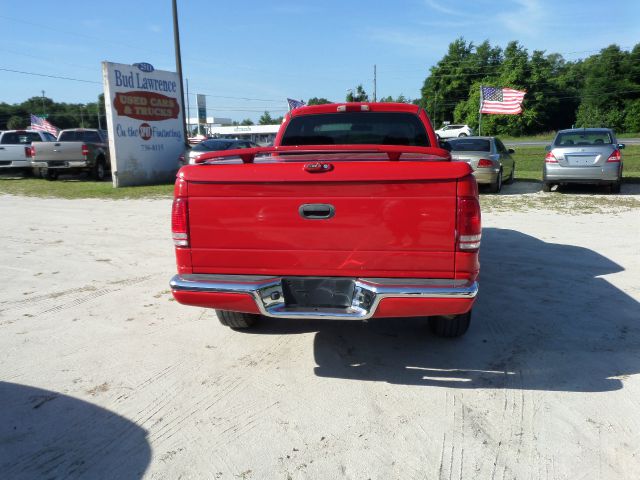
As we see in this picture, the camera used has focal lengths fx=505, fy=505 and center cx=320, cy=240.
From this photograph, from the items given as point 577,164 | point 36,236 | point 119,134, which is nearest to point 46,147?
point 119,134

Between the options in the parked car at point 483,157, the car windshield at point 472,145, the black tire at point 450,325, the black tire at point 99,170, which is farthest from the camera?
the black tire at point 99,170

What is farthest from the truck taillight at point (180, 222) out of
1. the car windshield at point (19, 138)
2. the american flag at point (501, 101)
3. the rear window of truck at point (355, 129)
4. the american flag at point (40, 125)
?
the american flag at point (40, 125)

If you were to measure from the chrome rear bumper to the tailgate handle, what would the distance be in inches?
17.6

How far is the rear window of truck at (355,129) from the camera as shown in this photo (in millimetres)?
5230

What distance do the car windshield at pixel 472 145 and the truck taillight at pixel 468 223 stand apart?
35.0 feet

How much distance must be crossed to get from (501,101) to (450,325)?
2771 centimetres

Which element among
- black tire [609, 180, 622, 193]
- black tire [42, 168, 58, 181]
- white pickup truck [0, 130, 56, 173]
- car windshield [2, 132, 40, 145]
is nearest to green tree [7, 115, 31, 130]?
car windshield [2, 132, 40, 145]

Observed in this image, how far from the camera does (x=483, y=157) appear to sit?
12797 millimetres

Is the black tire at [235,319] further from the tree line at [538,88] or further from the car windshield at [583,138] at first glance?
the tree line at [538,88]

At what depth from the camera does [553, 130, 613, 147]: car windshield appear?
1263 cm

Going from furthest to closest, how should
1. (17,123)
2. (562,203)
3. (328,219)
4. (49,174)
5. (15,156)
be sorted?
(17,123) < (15,156) < (49,174) < (562,203) < (328,219)

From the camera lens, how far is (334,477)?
2.49 m

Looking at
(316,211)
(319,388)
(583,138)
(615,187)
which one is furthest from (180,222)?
(615,187)

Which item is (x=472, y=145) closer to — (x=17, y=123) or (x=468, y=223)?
(x=468, y=223)
